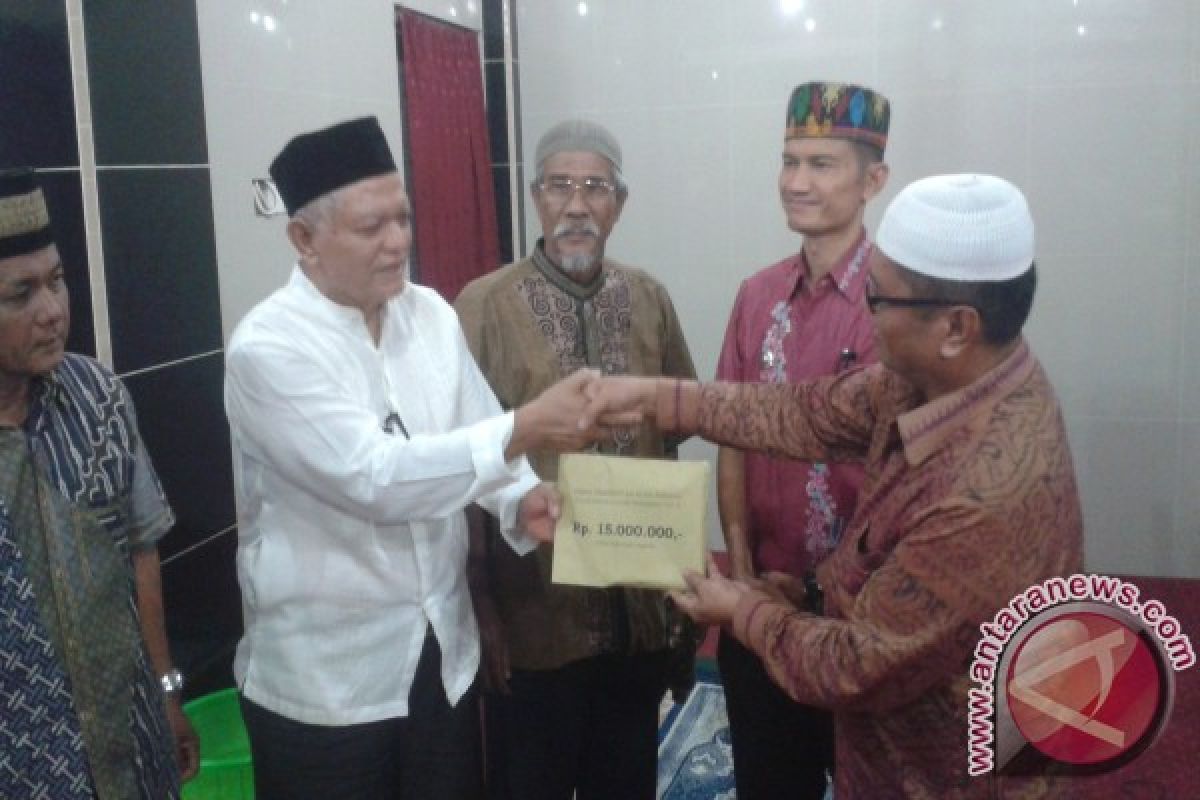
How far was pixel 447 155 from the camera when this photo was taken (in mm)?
4113

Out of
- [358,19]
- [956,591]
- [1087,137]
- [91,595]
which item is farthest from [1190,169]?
[91,595]

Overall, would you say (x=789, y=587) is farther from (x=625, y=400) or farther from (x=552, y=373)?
(x=552, y=373)

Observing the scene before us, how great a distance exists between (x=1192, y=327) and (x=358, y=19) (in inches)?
121

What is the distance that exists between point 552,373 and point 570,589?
0.43 m

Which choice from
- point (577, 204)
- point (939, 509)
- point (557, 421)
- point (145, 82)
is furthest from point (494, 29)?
point (939, 509)

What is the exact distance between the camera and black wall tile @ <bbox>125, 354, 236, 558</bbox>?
8.32 ft

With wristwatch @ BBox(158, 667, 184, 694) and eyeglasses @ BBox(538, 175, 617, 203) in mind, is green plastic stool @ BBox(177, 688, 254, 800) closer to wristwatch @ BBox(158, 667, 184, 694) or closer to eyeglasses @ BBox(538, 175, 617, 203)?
wristwatch @ BBox(158, 667, 184, 694)

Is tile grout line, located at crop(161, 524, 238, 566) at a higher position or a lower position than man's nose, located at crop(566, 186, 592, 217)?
lower

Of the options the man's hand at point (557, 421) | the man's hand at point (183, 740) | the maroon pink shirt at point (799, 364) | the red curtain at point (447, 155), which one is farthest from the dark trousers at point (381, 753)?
the red curtain at point (447, 155)

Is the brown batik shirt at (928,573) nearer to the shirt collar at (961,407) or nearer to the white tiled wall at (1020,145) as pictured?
the shirt collar at (961,407)

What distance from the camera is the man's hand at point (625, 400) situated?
1921mm

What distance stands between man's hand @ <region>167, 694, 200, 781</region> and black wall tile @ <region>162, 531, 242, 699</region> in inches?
25.2

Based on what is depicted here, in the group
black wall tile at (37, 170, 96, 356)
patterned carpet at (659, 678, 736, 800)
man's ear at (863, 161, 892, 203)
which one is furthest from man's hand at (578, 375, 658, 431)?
patterned carpet at (659, 678, 736, 800)

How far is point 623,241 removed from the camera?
455 cm
